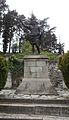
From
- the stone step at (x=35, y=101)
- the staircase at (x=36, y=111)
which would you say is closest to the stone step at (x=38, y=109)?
the staircase at (x=36, y=111)

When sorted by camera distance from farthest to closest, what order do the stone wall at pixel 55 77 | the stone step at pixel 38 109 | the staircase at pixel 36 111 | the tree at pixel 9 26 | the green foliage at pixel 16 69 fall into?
1. the tree at pixel 9 26
2. the green foliage at pixel 16 69
3. the stone wall at pixel 55 77
4. the stone step at pixel 38 109
5. the staircase at pixel 36 111

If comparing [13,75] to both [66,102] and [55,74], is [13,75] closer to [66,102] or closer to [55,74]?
[55,74]

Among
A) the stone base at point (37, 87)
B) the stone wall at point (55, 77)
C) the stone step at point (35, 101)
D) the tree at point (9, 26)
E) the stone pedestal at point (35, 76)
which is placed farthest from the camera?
the tree at point (9, 26)

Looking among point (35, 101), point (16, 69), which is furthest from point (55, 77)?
point (35, 101)

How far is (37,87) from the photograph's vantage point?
1466 cm

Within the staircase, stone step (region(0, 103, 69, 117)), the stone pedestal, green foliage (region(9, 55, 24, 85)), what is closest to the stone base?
the stone pedestal

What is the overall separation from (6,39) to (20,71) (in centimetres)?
1621

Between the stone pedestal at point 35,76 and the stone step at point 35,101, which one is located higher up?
the stone pedestal at point 35,76

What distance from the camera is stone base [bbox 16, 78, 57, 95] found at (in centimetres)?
1450

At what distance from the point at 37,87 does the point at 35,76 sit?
77cm

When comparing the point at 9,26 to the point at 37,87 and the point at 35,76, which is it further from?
the point at 37,87

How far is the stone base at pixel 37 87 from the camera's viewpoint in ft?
47.6

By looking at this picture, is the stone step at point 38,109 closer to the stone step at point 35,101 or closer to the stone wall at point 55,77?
the stone step at point 35,101

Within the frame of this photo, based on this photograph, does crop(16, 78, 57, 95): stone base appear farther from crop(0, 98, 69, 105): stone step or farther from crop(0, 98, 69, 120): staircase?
crop(0, 98, 69, 120): staircase
